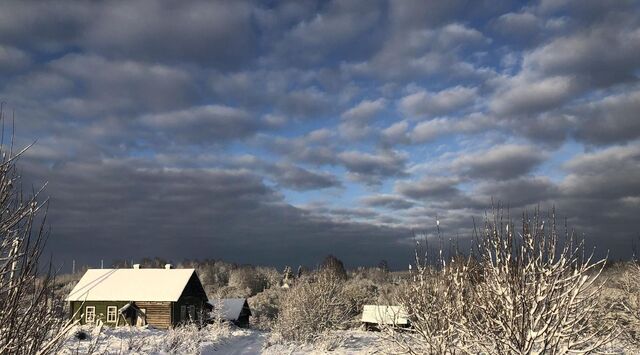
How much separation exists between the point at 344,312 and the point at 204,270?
74158mm

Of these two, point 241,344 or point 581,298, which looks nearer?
point 581,298

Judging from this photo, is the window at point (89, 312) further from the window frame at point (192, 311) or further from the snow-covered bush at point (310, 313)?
the snow-covered bush at point (310, 313)

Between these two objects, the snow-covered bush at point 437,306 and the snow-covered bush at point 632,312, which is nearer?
the snow-covered bush at point 437,306

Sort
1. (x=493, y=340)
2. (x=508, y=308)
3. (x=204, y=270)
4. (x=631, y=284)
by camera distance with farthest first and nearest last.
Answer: (x=204, y=270)
(x=631, y=284)
(x=493, y=340)
(x=508, y=308)

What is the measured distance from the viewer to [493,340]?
10.7 meters

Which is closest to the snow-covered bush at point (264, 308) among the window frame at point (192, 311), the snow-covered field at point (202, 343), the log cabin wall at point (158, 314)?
the window frame at point (192, 311)

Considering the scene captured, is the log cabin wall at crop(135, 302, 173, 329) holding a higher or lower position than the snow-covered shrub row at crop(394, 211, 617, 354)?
lower

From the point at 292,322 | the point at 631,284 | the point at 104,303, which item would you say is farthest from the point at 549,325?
the point at 104,303

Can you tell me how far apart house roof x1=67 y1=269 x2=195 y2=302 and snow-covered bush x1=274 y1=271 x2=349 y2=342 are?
1208 cm

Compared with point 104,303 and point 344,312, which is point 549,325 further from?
point 104,303

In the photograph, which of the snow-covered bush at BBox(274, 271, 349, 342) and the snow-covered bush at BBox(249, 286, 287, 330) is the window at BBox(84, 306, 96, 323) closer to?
the snow-covered bush at BBox(274, 271, 349, 342)

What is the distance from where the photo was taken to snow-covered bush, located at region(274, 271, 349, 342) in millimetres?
36094

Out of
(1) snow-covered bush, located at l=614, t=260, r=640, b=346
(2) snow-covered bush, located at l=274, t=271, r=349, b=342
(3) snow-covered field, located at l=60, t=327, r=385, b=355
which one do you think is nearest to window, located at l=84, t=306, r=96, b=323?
(3) snow-covered field, located at l=60, t=327, r=385, b=355

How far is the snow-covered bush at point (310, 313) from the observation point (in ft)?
118
